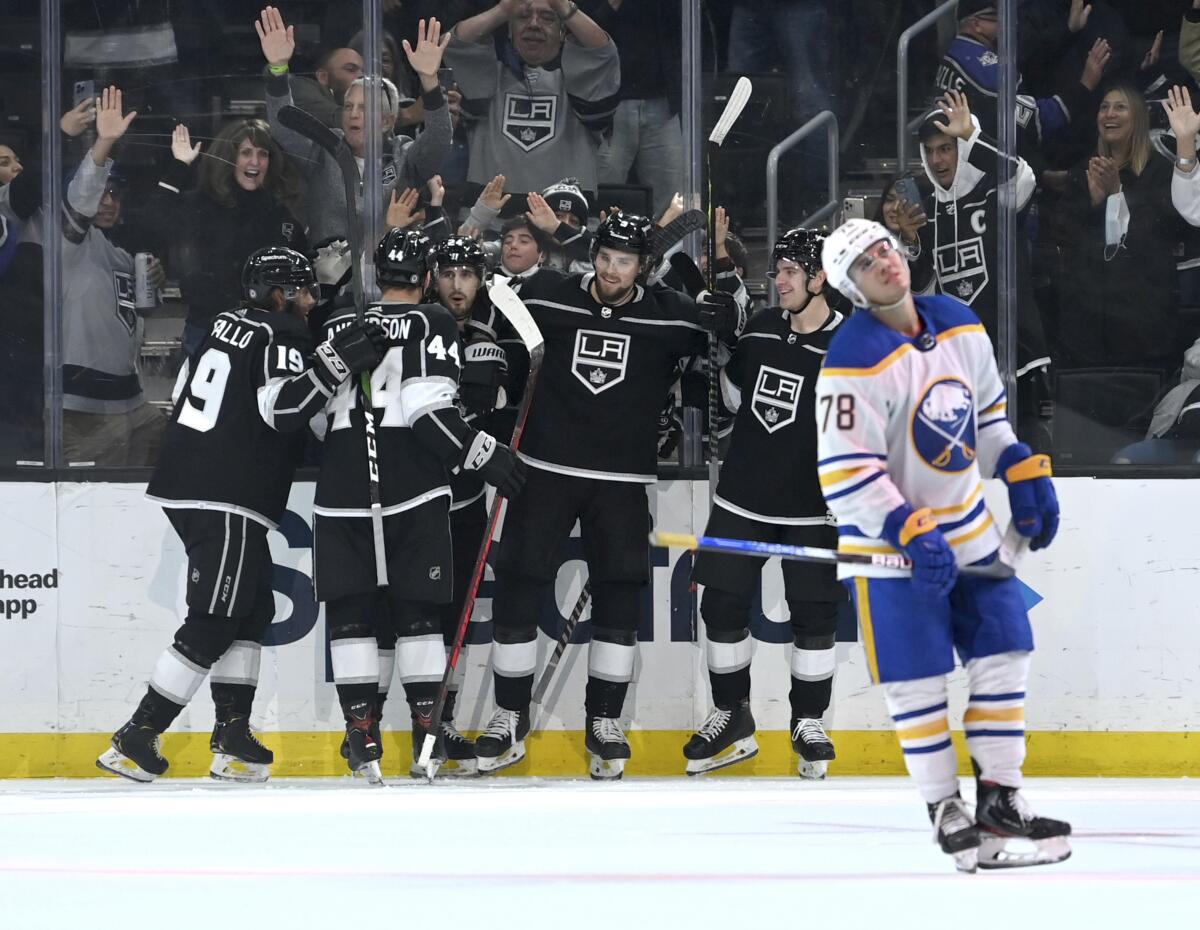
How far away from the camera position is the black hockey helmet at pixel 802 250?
4.48 m

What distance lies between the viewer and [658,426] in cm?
469

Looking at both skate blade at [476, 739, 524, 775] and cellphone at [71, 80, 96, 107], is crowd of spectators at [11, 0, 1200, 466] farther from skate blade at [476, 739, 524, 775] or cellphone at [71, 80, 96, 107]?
skate blade at [476, 739, 524, 775]

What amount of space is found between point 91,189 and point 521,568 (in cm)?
170

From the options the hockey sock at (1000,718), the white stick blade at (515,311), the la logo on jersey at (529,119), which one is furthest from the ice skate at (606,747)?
the hockey sock at (1000,718)

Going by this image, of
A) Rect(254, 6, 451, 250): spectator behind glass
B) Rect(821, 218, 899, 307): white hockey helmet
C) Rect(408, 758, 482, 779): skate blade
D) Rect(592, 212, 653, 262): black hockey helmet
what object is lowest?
Rect(408, 758, 482, 779): skate blade

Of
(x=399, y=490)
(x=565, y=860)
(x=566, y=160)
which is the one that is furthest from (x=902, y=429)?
(x=566, y=160)

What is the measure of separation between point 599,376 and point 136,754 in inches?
63.4

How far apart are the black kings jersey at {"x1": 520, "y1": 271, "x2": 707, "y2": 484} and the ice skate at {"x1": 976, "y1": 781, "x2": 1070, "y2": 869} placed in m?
1.91

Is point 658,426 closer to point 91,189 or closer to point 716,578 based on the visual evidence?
point 716,578

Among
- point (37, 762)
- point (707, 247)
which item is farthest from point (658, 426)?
point (37, 762)

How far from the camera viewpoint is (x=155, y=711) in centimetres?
448

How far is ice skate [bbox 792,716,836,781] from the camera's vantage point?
4.59 meters

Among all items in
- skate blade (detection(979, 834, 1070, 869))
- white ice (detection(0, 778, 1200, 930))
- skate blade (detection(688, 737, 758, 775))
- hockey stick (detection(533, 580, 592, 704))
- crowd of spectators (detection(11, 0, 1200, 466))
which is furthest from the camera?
crowd of spectators (detection(11, 0, 1200, 466))

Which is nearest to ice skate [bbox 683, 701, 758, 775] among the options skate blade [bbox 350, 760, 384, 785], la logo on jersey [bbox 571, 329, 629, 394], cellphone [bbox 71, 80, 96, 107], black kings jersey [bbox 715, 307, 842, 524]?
black kings jersey [bbox 715, 307, 842, 524]
